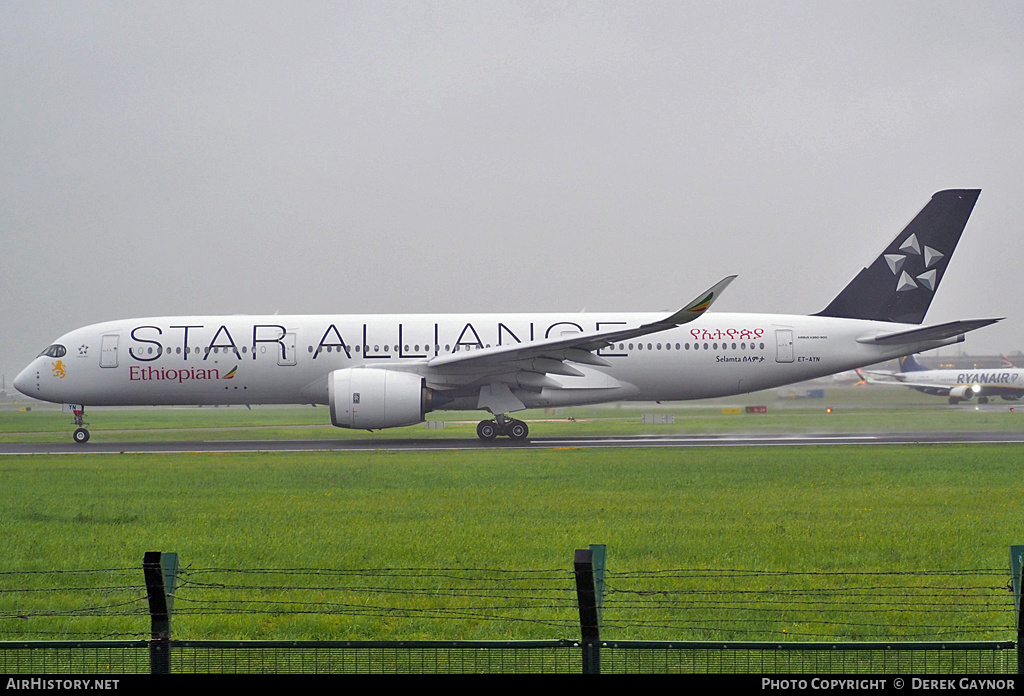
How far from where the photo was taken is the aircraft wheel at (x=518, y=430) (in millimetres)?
26891

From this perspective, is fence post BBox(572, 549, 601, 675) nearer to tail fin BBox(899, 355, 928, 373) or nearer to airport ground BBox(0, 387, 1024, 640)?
airport ground BBox(0, 387, 1024, 640)

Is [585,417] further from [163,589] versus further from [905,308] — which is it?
[163,589]

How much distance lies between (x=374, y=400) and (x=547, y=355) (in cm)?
454

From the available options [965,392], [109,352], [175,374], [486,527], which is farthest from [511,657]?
[965,392]

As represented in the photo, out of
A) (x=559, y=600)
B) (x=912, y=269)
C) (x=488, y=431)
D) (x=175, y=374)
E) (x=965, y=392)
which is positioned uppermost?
(x=912, y=269)

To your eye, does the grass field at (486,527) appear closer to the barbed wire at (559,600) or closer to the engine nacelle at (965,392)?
the barbed wire at (559,600)

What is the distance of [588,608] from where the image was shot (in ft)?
17.4

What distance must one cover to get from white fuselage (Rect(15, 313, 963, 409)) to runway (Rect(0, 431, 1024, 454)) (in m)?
1.40

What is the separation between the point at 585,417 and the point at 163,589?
124 feet

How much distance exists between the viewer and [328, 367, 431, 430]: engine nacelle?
2489 cm

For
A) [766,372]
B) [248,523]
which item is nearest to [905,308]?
[766,372]

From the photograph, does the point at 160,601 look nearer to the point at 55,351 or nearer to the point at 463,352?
the point at 463,352

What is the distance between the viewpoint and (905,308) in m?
29.2

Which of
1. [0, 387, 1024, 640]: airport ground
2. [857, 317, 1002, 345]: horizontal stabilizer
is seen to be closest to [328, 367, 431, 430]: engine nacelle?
[0, 387, 1024, 640]: airport ground
